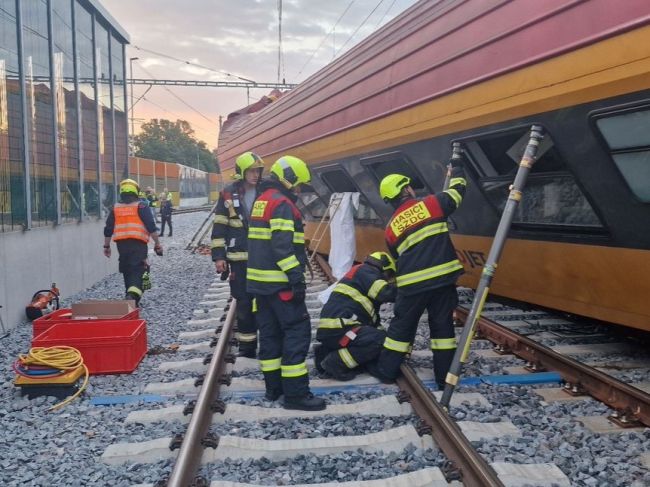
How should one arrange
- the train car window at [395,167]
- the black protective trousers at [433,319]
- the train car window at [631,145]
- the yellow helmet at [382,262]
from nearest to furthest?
the train car window at [631,145] → the black protective trousers at [433,319] → the yellow helmet at [382,262] → the train car window at [395,167]

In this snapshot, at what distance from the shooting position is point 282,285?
12.7ft

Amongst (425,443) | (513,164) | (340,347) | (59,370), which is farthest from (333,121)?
(425,443)

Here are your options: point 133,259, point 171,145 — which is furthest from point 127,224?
point 171,145

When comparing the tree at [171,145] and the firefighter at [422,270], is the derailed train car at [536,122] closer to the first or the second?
the firefighter at [422,270]

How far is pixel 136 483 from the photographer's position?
9.23 feet

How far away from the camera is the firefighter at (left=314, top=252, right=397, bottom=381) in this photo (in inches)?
168

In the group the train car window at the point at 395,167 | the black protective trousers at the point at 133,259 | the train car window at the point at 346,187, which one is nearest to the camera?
the train car window at the point at 395,167

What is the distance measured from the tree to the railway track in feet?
249

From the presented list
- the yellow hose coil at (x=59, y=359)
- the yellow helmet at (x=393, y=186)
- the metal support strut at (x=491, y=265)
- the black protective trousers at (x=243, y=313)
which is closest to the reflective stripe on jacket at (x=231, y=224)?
the black protective trousers at (x=243, y=313)

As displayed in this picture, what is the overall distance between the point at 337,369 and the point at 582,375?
1667mm

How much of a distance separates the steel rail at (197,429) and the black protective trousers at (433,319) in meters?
1.22

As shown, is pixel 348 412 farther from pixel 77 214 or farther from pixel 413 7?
pixel 77 214

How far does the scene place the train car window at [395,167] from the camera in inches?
225

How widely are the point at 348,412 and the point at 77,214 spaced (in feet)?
23.3
